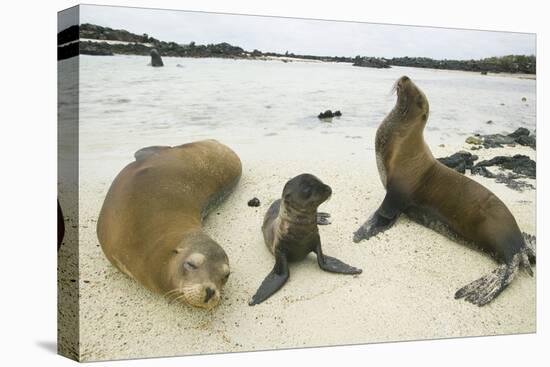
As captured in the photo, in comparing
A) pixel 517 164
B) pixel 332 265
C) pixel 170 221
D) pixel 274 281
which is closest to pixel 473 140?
pixel 517 164

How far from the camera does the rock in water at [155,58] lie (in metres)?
4.50

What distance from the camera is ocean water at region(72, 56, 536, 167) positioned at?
429 cm

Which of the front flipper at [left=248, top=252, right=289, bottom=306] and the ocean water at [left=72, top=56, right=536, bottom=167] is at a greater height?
the ocean water at [left=72, top=56, right=536, bottom=167]

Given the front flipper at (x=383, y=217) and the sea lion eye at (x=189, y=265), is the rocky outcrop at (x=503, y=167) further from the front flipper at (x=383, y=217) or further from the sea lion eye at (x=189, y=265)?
the sea lion eye at (x=189, y=265)

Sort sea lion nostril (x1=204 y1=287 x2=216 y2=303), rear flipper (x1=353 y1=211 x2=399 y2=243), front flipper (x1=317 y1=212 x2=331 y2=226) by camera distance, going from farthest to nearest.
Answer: rear flipper (x1=353 y1=211 x2=399 y2=243)
front flipper (x1=317 y1=212 x2=331 y2=226)
sea lion nostril (x1=204 y1=287 x2=216 y2=303)

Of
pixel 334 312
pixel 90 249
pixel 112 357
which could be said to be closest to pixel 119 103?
pixel 90 249

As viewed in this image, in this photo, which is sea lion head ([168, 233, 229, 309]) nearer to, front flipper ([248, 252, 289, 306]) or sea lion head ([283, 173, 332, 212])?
front flipper ([248, 252, 289, 306])

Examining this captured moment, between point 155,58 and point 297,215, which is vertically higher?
point 155,58

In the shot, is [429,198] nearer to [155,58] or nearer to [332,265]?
[332,265]

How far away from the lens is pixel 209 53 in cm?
470

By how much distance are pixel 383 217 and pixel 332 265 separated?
2.52 feet

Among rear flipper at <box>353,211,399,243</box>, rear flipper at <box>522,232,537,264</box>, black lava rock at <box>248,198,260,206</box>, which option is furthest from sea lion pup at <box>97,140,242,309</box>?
rear flipper at <box>522,232,537,264</box>

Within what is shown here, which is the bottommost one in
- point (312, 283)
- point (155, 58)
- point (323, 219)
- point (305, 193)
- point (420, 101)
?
point (312, 283)

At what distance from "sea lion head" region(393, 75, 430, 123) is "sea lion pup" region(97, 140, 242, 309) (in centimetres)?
157
